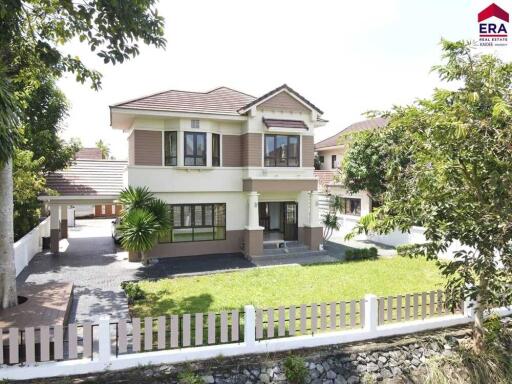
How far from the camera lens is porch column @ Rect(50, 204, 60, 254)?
17.2m

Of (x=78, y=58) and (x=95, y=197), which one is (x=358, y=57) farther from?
(x=95, y=197)

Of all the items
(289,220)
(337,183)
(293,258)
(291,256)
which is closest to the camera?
(293,258)

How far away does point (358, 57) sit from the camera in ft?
43.0

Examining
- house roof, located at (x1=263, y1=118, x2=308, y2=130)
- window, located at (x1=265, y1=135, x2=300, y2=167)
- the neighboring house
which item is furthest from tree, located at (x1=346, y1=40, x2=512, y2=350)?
the neighboring house

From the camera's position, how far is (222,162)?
17766 mm

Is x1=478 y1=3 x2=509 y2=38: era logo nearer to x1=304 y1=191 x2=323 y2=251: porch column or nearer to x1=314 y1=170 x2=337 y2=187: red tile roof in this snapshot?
x1=304 y1=191 x2=323 y2=251: porch column

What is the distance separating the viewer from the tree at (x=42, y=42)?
707cm

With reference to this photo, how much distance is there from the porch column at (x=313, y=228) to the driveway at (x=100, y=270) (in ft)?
12.9

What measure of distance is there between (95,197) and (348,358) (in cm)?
1486

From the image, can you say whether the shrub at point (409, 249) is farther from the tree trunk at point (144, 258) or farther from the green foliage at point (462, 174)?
the tree trunk at point (144, 258)

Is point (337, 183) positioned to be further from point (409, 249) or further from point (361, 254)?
point (409, 249)

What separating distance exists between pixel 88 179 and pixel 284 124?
1150 centimetres

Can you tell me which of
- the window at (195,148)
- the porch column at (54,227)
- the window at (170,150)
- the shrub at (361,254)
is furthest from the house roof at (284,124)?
the porch column at (54,227)

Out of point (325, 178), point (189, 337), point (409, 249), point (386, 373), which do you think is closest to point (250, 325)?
point (189, 337)
